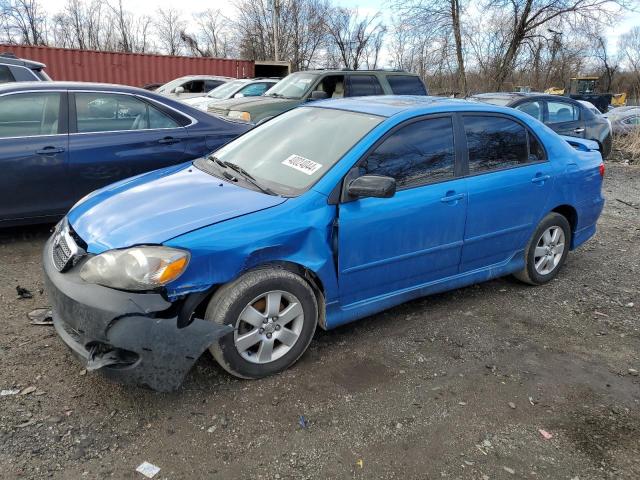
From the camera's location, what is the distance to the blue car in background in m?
4.83

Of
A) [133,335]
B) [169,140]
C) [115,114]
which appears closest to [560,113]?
[169,140]

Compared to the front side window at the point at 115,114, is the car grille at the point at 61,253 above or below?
below

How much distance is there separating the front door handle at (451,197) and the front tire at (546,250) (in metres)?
1.06

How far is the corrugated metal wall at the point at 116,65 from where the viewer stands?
59.6 ft

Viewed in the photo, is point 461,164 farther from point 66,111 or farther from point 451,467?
point 66,111

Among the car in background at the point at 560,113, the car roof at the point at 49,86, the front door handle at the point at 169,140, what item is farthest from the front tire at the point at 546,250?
the car in background at the point at 560,113

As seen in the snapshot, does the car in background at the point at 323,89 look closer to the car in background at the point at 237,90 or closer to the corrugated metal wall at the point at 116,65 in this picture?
the car in background at the point at 237,90

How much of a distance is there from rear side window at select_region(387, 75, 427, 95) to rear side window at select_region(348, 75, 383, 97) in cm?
30

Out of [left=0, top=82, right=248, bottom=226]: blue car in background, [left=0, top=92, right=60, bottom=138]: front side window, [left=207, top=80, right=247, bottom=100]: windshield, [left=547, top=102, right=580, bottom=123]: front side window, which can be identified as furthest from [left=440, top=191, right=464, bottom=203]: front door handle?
[left=207, top=80, right=247, bottom=100]: windshield

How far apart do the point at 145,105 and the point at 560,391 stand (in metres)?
4.58

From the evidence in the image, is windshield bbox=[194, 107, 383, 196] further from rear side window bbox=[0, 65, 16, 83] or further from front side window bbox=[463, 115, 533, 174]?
rear side window bbox=[0, 65, 16, 83]

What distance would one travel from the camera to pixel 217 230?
9.20 ft

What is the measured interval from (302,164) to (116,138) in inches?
105

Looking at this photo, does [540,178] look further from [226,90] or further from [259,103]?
[226,90]
